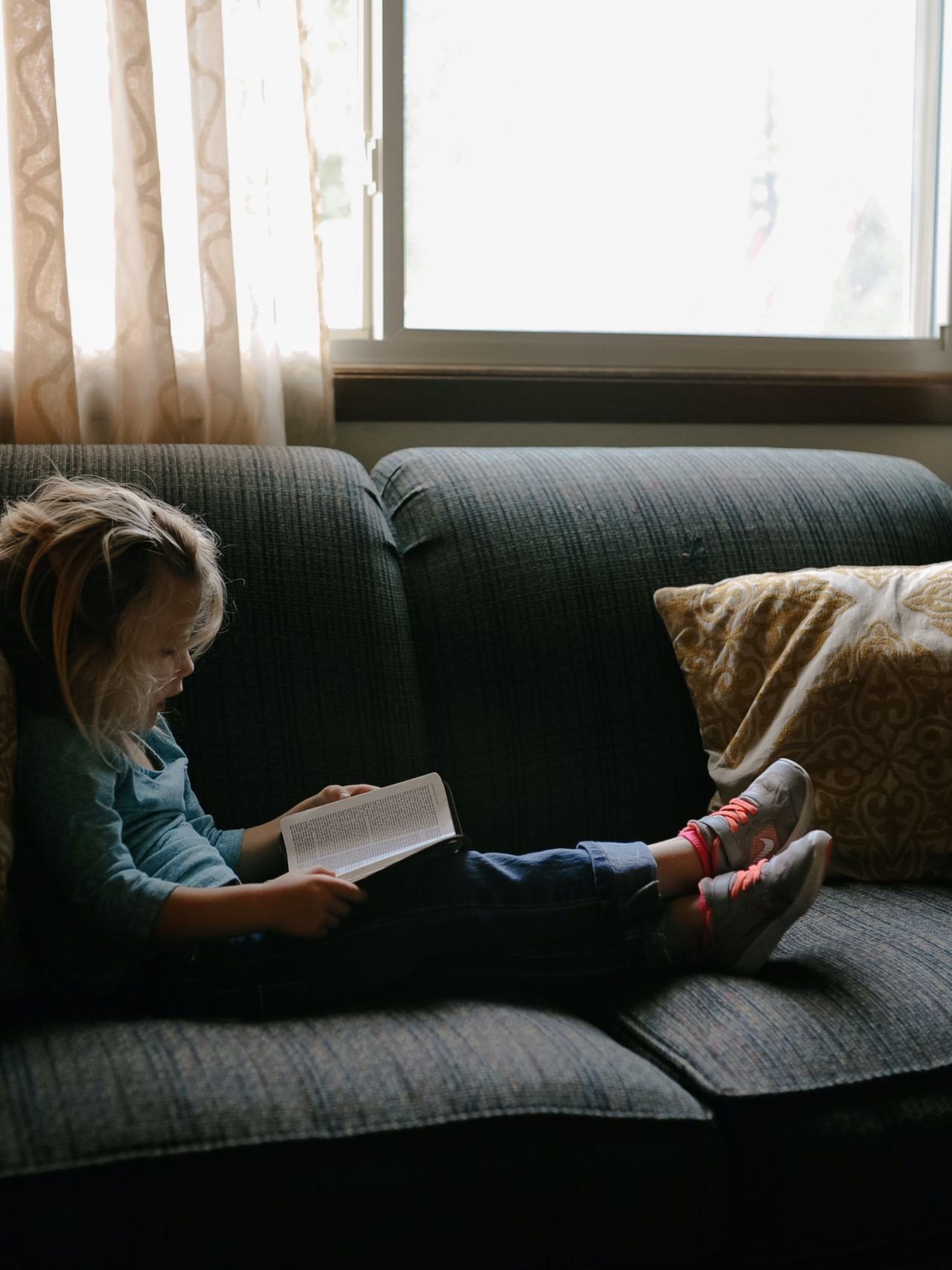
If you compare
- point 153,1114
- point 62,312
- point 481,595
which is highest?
point 62,312

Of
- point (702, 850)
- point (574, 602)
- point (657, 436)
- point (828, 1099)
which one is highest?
point (657, 436)

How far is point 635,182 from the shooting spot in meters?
2.30

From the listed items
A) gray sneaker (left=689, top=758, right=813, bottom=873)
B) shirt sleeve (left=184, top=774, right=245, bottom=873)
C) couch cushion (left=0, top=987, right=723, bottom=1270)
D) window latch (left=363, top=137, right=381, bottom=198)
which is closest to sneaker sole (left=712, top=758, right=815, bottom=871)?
gray sneaker (left=689, top=758, right=813, bottom=873)

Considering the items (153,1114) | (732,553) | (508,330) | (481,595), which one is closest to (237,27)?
(508,330)

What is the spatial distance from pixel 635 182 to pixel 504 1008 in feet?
5.59

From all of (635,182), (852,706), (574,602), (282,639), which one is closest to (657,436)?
(635,182)

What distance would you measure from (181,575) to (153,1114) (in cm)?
55

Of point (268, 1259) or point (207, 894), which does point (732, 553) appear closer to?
point (207, 894)

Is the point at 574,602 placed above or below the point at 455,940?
above

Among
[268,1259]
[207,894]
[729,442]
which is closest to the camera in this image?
[268,1259]

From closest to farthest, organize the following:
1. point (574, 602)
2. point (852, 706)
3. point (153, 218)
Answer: point (852, 706)
point (574, 602)
point (153, 218)

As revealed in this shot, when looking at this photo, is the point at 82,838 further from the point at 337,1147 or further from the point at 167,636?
the point at 337,1147

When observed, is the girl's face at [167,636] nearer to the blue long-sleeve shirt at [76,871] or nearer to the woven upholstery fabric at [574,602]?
the blue long-sleeve shirt at [76,871]

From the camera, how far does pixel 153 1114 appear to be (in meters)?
0.91
